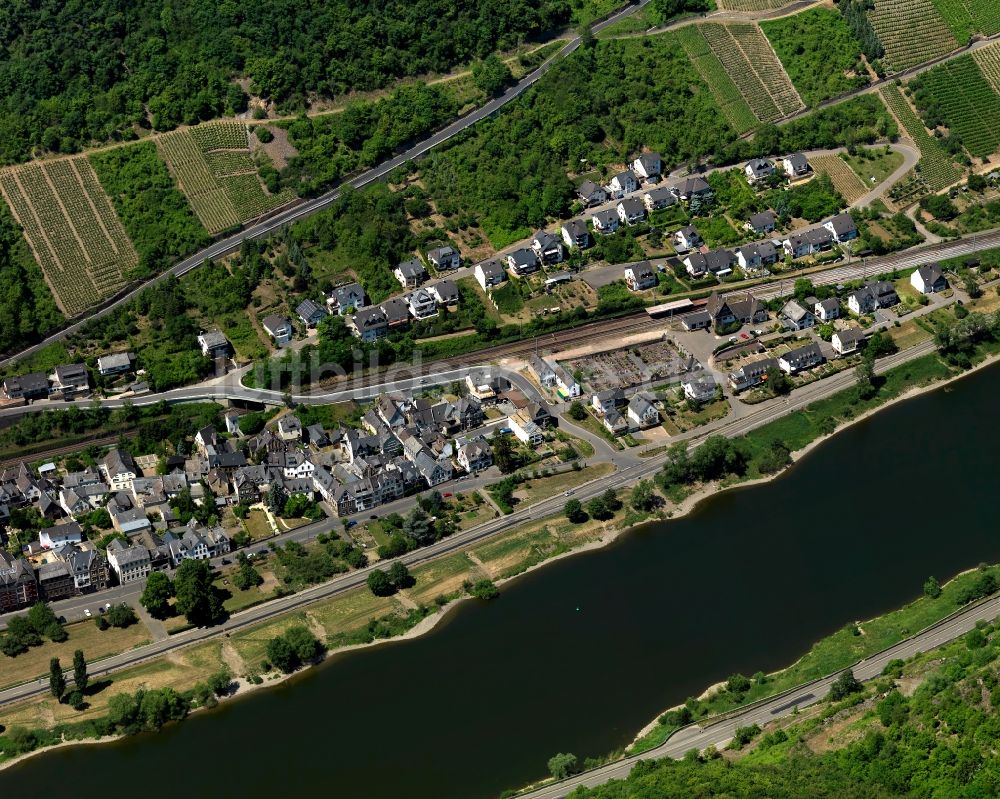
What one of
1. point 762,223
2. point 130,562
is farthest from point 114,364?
point 762,223

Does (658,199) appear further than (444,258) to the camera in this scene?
Yes

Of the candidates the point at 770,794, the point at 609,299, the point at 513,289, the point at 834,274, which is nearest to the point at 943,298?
the point at 834,274

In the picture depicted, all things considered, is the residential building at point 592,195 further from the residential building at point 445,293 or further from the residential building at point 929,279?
the residential building at point 929,279

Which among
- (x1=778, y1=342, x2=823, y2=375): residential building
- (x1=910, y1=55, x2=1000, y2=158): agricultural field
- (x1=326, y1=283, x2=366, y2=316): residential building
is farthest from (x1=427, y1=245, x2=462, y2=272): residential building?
(x1=910, y1=55, x2=1000, y2=158): agricultural field

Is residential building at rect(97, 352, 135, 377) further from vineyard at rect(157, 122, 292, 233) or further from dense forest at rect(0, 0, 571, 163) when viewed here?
dense forest at rect(0, 0, 571, 163)

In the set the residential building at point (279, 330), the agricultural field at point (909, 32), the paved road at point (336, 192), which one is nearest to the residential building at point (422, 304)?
the residential building at point (279, 330)

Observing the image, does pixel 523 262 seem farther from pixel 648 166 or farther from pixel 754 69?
pixel 754 69
